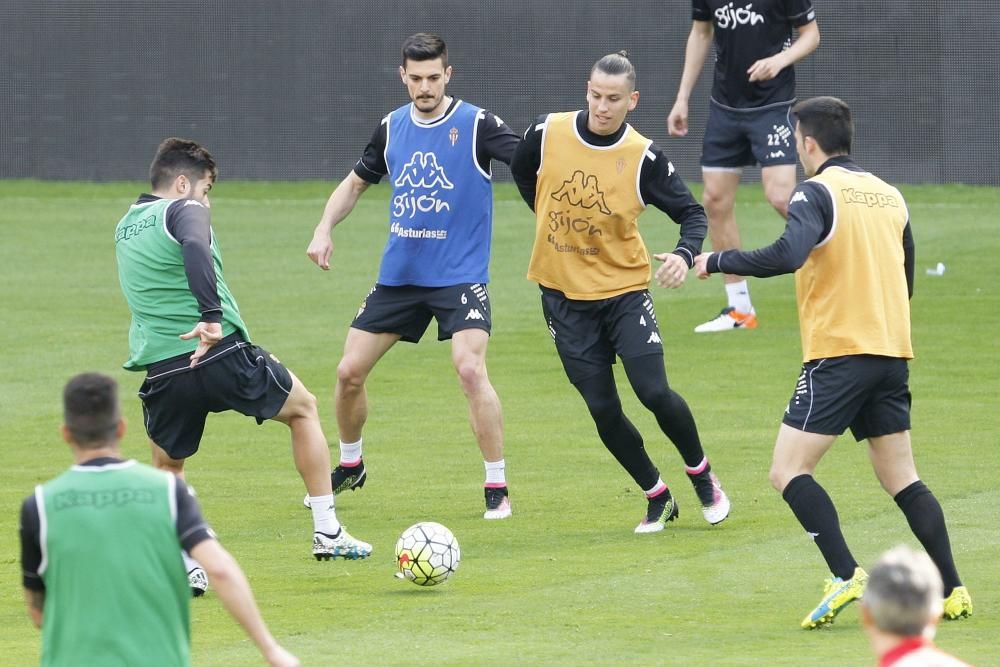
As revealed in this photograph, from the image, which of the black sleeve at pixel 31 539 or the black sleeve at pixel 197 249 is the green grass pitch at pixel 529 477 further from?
the black sleeve at pixel 31 539

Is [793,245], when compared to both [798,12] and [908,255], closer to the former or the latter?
[908,255]

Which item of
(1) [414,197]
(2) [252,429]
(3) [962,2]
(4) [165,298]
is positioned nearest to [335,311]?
(2) [252,429]

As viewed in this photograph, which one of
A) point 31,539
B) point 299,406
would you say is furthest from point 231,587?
point 299,406

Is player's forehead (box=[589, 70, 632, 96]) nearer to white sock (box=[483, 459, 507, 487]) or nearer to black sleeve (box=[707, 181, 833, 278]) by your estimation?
black sleeve (box=[707, 181, 833, 278])

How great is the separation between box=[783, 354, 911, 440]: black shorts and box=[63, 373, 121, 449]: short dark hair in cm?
336

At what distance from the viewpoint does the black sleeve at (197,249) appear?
7547 mm

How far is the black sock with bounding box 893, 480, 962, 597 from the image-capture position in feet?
23.5

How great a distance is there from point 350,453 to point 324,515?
1.71 metres

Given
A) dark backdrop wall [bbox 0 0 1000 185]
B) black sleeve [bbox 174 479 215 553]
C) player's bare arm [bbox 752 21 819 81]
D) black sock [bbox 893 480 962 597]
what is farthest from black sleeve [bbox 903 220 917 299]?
dark backdrop wall [bbox 0 0 1000 185]

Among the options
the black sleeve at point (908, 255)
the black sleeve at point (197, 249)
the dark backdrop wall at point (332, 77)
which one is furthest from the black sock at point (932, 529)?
the dark backdrop wall at point (332, 77)

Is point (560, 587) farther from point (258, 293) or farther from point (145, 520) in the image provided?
point (258, 293)

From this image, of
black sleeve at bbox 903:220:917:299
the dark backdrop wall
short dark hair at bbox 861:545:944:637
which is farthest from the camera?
the dark backdrop wall

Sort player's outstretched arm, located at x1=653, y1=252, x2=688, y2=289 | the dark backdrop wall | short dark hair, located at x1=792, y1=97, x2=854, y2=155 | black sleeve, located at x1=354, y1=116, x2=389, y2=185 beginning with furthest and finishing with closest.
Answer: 1. the dark backdrop wall
2. black sleeve, located at x1=354, y1=116, x2=389, y2=185
3. player's outstretched arm, located at x1=653, y1=252, x2=688, y2=289
4. short dark hair, located at x1=792, y1=97, x2=854, y2=155

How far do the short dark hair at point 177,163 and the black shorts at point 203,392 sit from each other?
2.50 feet
